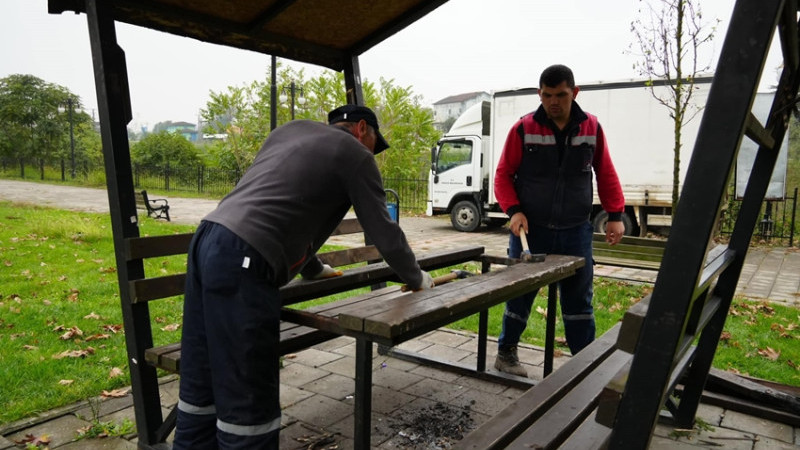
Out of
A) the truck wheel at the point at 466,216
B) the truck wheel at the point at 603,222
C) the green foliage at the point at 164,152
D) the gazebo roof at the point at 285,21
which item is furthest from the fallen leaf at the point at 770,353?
the green foliage at the point at 164,152

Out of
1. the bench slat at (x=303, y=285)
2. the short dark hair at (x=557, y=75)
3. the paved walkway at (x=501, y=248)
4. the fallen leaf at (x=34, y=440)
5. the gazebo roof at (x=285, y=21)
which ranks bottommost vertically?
the paved walkway at (x=501, y=248)

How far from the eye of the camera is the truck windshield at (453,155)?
47.0ft

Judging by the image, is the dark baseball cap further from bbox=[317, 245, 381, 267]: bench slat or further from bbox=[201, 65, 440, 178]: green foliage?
bbox=[201, 65, 440, 178]: green foliage

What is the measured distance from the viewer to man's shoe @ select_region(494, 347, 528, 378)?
12.8ft

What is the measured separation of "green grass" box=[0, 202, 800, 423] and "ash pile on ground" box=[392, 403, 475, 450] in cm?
164

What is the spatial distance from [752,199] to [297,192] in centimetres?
220

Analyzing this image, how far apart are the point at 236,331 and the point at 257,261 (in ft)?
0.87

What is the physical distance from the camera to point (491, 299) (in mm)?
2615

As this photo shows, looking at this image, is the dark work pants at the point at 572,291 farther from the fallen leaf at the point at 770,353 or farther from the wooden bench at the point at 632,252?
the wooden bench at the point at 632,252

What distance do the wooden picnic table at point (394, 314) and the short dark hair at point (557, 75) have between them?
1273 millimetres

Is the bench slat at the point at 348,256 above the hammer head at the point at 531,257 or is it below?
below

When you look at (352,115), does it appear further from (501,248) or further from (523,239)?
(501,248)

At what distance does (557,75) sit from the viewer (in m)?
3.45

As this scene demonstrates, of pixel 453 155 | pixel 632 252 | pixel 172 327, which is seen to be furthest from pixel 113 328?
pixel 453 155
